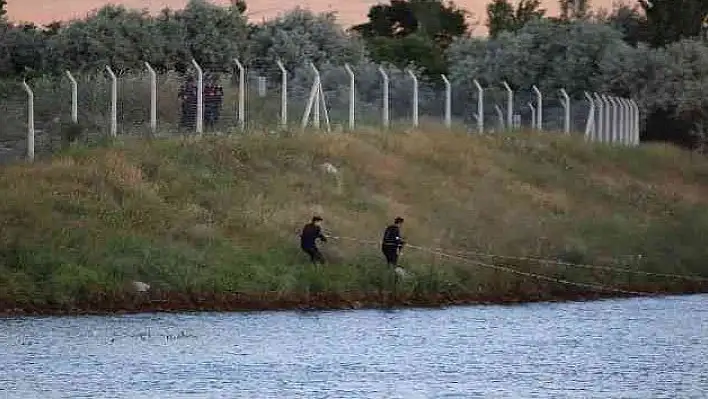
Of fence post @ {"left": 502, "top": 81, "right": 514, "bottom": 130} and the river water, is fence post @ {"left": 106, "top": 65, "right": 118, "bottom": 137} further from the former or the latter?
fence post @ {"left": 502, "top": 81, "right": 514, "bottom": 130}

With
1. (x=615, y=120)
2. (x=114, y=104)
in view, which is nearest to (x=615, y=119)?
(x=615, y=120)

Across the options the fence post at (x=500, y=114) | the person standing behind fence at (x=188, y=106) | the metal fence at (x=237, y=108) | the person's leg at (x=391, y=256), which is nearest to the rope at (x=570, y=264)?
the person's leg at (x=391, y=256)

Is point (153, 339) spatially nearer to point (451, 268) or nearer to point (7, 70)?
point (451, 268)

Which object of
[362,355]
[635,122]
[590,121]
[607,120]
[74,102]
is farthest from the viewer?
[635,122]

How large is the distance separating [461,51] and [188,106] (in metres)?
43.7

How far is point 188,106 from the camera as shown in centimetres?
5109

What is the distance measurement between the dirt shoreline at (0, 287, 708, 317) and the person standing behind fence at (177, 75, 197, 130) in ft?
41.9

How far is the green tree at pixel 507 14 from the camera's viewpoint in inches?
4596

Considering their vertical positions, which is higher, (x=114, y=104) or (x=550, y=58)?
(x=550, y=58)

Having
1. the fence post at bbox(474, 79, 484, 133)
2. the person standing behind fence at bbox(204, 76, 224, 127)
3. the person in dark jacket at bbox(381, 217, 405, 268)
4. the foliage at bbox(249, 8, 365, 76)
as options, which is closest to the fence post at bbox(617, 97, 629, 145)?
the fence post at bbox(474, 79, 484, 133)

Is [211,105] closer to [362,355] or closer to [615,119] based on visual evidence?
[362,355]

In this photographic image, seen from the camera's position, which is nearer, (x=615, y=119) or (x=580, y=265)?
(x=580, y=265)

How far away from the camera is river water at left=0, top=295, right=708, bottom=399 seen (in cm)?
2603

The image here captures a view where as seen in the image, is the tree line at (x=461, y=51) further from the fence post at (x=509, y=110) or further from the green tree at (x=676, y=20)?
the fence post at (x=509, y=110)
